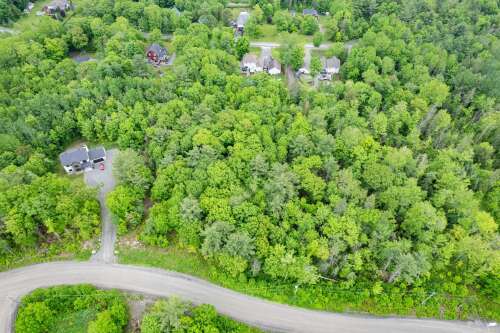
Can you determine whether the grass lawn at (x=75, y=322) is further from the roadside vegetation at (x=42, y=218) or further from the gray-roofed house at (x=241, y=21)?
the gray-roofed house at (x=241, y=21)

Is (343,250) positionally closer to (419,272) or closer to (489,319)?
(419,272)

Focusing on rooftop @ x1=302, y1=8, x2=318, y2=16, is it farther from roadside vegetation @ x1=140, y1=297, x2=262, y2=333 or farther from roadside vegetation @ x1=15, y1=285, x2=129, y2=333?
roadside vegetation @ x1=15, y1=285, x2=129, y2=333

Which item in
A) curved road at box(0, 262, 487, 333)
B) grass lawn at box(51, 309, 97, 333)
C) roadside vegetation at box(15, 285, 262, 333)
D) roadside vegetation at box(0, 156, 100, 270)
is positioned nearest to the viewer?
roadside vegetation at box(15, 285, 262, 333)

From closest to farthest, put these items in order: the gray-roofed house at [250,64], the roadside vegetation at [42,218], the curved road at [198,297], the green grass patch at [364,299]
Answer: the curved road at [198,297] → the green grass patch at [364,299] → the roadside vegetation at [42,218] → the gray-roofed house at [250,64]

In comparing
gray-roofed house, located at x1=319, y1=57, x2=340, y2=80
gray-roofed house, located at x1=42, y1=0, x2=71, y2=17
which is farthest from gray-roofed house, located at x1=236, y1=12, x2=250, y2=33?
gray-roofed house, located at x1=42, y1=0, x2=71, y2=17

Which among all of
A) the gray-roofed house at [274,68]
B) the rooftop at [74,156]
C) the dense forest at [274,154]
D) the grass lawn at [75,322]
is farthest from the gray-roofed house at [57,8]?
the grass lawn at [75,322]

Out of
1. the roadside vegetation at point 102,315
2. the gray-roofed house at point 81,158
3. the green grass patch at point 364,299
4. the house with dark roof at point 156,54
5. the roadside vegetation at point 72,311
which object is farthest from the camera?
the house with dark roof at point 156,54
